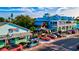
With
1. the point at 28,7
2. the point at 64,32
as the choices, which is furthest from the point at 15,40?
the point at 64,32

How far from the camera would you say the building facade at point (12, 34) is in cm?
201

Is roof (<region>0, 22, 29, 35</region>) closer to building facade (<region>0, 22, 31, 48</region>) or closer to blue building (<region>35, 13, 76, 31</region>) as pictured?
building facade (<region>0, 22, 31, 48</region>)

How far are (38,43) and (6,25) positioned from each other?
1.12 ft

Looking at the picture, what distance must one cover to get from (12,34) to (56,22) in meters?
0.43

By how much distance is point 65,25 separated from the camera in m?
2.06

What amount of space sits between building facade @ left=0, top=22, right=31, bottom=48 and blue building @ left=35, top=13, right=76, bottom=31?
148 millimetres

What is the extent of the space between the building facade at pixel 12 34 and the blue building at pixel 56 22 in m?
0.15

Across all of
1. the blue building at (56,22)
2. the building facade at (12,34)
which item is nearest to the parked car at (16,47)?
the building facade at (12,34)

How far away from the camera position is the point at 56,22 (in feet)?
6.76

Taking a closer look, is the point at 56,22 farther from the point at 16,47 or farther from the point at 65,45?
the point at 16,47

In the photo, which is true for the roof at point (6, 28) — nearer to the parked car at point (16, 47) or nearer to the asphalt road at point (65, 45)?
the parked car at point (16, 47)

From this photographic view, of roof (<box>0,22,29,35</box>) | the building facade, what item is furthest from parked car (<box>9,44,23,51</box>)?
roof (<box>0,22,29,35</box>)

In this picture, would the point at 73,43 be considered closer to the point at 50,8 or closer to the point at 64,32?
the point at 64,32
